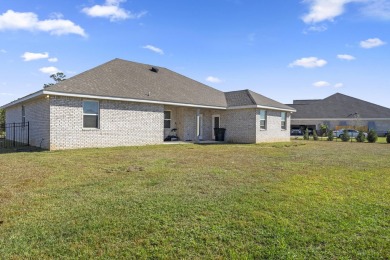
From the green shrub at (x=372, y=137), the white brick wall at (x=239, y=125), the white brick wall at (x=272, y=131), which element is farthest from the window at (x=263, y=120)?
the green shrub at (x=372, y=137)

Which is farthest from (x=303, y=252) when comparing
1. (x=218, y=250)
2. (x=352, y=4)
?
(x=352, y=4)

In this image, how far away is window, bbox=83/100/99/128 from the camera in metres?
14.5

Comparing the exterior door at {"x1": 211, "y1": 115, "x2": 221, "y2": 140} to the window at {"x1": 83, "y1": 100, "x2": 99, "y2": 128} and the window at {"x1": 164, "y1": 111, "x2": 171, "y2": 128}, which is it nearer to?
the window at {"x1": 164, "y1": 111, "x2": 171, "y2": 128}

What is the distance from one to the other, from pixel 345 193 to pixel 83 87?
13.3 m

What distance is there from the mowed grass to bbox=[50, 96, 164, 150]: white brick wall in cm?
641

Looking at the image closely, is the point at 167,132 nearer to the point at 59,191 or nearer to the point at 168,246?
the point at 59,191

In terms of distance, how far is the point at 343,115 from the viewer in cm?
4119

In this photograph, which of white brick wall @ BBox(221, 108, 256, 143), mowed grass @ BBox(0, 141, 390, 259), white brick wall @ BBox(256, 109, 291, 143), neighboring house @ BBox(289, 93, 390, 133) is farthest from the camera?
neighboring house @ BBox(289, 93, 390, 133)

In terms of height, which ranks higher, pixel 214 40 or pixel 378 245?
pixel 214 40

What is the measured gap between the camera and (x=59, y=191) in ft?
18.7

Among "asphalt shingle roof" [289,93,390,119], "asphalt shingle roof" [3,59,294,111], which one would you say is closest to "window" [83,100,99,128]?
"asphalt shingle roof" [3,59,294,111]

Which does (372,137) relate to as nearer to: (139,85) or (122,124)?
(139,85)

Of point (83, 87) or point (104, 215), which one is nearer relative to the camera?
point (104, 215)

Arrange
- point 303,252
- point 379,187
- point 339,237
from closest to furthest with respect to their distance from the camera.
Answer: point 303,252 → point 339,237 → point 379,187
